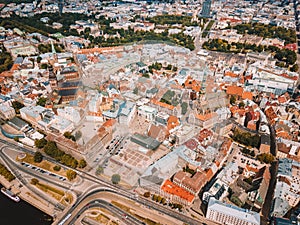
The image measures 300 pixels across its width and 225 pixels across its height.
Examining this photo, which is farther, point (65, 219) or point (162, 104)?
point (162, 104)

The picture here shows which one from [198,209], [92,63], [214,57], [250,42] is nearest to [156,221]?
[198,209]

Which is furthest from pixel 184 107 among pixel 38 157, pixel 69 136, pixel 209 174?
pixel 38 157

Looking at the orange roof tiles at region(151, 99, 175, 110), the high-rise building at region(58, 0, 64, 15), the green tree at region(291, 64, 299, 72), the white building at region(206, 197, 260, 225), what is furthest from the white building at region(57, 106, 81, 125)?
the high-rise building at region(58, 0, 64, 15)

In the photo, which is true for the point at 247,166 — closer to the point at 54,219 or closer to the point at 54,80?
the point at 54,219

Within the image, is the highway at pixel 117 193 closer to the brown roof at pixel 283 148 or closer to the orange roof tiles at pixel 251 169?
the orange roof tiles at pixel 251 169

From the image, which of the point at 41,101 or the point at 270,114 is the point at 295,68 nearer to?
the point at 270,114

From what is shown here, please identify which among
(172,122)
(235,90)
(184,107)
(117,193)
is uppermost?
(235,90)

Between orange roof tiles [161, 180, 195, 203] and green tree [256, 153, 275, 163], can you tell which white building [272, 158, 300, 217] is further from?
orange roof tiles [161, 180, 195, 203]
